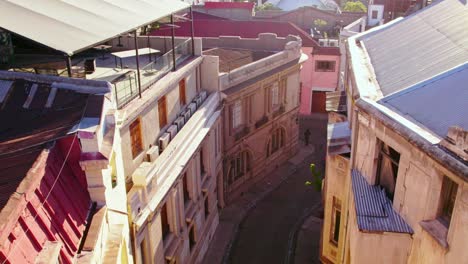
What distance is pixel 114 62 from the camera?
28.1 metres

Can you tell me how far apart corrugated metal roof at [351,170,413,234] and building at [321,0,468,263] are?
36 millimetres

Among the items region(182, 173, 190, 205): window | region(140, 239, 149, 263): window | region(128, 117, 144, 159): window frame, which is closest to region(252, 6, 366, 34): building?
region(182, 173, 190, 205): window

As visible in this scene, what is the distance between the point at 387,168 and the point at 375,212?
2.02 meters

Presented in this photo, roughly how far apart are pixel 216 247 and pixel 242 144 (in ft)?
29.0

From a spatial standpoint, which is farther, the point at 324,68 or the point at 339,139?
the point at 324,68

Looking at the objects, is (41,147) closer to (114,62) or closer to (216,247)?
(114,62)

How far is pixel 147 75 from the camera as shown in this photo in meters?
24.8

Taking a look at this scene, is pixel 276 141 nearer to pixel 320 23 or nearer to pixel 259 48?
pixel 259 48

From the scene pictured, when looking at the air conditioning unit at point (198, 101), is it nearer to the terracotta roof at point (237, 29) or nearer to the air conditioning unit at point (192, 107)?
the air conditioning unit at point (192, 107)

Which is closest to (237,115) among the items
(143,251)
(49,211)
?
(143,251)

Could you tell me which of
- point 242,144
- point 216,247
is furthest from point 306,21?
point 216,247

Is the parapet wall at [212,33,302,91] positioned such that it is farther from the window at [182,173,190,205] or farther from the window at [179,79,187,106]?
the window at [182,173,190,205]

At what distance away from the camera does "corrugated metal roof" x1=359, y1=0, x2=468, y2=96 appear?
1980cm

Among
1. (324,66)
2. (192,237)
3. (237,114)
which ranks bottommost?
(192,237)
